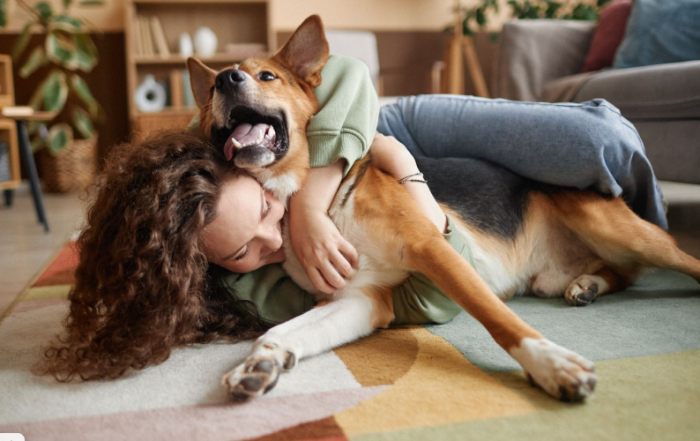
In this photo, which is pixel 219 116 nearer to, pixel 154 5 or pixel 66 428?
pixel 66 428

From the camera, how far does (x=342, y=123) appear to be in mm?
1553

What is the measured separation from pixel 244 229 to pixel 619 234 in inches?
46.0

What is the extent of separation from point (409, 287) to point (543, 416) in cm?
59

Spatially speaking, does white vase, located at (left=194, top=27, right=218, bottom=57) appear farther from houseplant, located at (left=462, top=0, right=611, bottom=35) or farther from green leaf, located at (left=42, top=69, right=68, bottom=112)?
houseplant, located at (left=462, top=0, right=611, bottom=35)

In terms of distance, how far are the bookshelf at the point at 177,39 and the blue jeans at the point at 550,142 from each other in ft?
13.3

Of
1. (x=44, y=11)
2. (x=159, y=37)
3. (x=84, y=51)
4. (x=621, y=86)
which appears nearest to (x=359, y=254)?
(x=621, y=86)

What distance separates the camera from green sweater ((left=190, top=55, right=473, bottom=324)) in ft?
4.98

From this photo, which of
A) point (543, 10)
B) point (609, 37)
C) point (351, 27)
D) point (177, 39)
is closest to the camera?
point (609, 37)

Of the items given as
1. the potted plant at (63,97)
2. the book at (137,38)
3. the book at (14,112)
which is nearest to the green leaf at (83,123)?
the potted plant at (63,97)

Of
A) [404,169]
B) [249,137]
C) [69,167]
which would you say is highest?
[249,137]

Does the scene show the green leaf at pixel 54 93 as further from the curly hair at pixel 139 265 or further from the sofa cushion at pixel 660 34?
the sofa cushion at pixel 660 34

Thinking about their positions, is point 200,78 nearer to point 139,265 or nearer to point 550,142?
point 139,265

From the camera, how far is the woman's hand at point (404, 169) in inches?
61.2

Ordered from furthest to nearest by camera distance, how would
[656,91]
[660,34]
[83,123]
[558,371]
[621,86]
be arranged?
[83,123], [660,34], [621,86], [656,91], [558,371]
